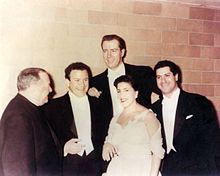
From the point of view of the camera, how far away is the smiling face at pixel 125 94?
228cm

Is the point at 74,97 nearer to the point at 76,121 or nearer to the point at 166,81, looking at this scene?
the point at 76,121

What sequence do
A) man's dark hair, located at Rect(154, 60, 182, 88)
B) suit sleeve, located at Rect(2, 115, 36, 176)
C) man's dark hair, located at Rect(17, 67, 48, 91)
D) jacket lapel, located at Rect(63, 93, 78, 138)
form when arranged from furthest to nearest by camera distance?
man's dark hair, located at Rect(154, 60, 182, 88) → jacket lapel, located at Rect(63, 93, 78, 138) → man's dark hair, located at Rect(17, 67, 48, 91) → suit sleeve, located at Rect(2, 115, 36, 176)

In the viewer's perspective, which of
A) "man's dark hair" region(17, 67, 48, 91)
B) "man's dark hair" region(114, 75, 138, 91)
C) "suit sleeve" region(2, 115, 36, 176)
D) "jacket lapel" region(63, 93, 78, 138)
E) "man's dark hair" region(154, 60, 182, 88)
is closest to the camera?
"suit sleeve" region(2, 115, 36, 176)

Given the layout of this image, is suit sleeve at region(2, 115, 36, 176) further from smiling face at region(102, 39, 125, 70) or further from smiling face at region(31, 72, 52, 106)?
smiling face at region(102, 39, 125, 70)

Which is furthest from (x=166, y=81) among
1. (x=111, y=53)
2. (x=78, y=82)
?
(x=78, y=82)

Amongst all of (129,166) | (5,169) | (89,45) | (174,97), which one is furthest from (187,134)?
(5,169)

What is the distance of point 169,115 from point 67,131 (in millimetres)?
844

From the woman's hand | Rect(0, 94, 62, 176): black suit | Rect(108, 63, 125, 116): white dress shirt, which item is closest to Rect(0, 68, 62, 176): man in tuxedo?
Rect(0, 94, 62, 176): black suit

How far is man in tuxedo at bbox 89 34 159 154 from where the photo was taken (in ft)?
7.43

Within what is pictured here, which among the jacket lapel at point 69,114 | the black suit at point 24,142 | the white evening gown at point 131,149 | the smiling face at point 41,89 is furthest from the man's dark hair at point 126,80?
the black suit at point 24,142

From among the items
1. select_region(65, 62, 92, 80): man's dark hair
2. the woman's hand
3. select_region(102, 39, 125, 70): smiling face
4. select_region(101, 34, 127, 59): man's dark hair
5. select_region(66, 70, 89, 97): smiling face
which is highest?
select_region(101, 34, 127, 59): man's dark hair

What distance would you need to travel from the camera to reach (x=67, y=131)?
218 centimetres

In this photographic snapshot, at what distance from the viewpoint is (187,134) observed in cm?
234

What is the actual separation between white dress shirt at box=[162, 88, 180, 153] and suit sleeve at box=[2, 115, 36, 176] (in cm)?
106
